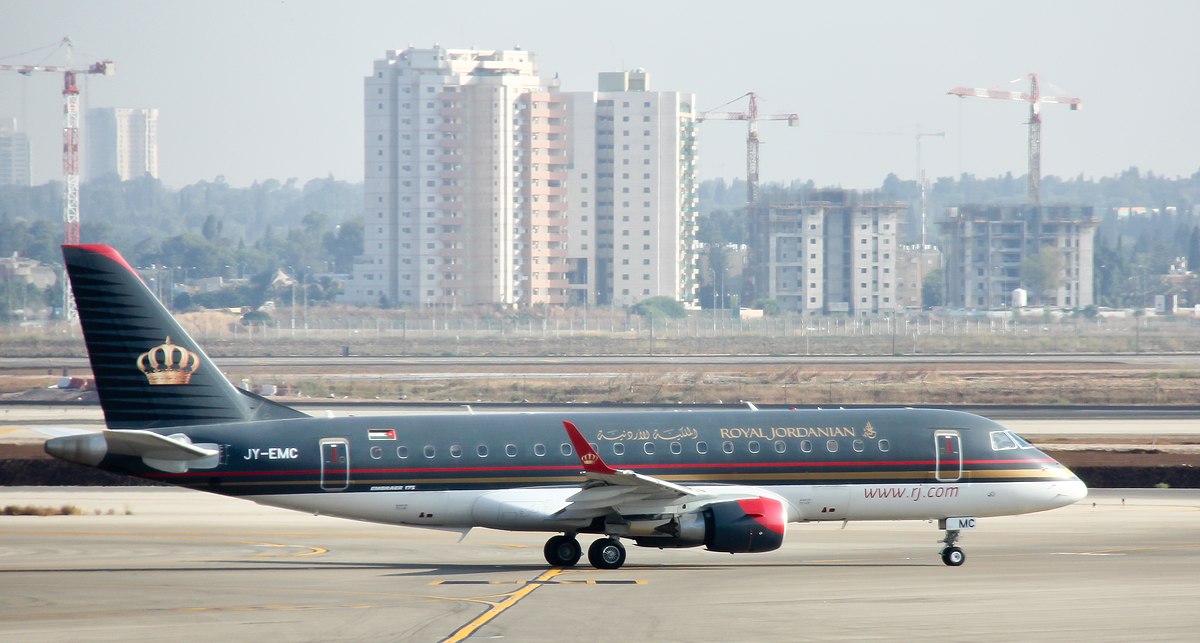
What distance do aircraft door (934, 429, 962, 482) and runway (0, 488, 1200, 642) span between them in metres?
2.01

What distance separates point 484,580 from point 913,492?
10.2 meters

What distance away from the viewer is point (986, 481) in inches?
1340

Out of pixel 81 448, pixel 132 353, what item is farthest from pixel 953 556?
pixel 81 448

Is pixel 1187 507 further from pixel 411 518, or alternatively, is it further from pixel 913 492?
pixel 411 518

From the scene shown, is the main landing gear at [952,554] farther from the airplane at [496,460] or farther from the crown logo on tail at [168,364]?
the crown logo on tail at [168,364]

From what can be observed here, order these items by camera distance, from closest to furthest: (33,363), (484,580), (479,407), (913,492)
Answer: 1. (484,580)
2. (913,492)
3. (479,407)
4. (33,363)

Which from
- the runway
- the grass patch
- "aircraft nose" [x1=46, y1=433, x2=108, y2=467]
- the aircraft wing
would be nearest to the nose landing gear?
the runway

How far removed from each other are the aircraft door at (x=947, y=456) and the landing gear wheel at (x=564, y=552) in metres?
8.57

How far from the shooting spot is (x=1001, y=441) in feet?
113

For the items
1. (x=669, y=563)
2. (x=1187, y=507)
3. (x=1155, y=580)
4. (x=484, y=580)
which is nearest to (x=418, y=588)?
(x=484, y=580)

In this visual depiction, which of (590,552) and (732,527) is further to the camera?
(590,552)

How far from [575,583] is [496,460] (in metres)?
3.76

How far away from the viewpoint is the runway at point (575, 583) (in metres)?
25.0

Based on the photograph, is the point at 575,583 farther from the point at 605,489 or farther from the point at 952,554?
the point at 952,554
